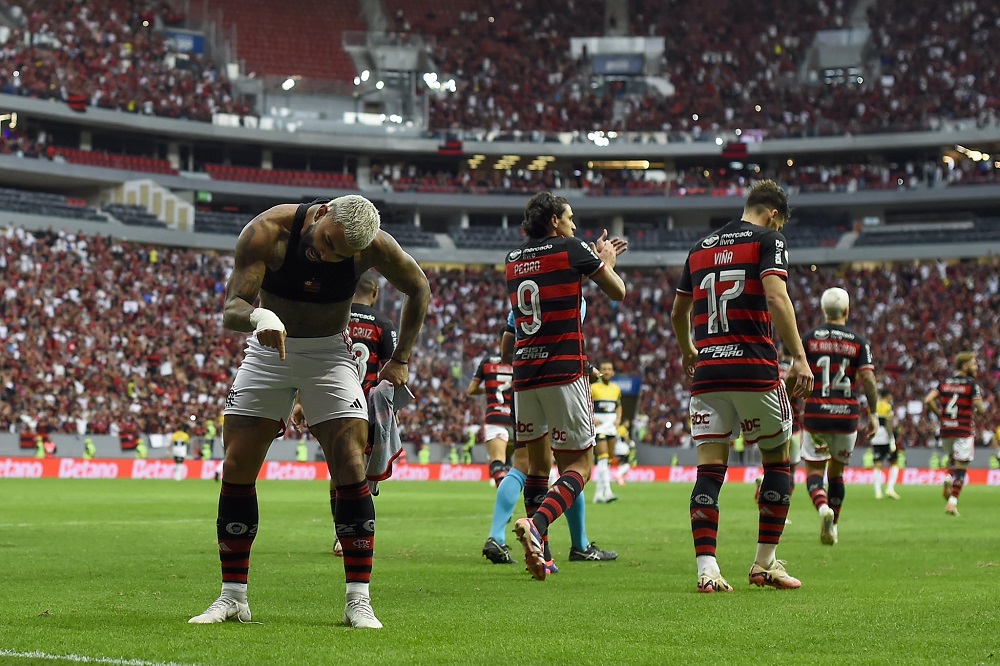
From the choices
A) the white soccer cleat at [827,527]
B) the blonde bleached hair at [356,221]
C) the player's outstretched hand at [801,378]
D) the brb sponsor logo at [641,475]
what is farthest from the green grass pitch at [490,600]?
the brb sponsor logo at [641,475]

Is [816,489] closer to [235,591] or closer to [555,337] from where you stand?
[555,337]

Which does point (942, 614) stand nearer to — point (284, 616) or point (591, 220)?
point (284, 616)

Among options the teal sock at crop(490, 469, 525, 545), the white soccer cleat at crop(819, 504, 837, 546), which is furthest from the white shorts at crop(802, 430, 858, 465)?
the teal sock at crop(490, 469, 525, 545)

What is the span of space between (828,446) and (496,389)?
5132 millimetres

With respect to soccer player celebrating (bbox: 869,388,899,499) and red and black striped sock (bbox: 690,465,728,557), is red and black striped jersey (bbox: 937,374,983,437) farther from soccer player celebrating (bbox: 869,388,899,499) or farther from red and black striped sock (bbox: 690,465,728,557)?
red and black striped sock (bbox: 690,465,728,557)

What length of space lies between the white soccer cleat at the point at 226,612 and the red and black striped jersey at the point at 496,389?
1085cm

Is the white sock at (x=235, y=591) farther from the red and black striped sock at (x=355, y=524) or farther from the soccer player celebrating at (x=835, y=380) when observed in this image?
the soccer player celebrating at (x=835, y=380)

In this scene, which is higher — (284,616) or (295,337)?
(295,337)

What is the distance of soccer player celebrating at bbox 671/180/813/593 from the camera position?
932 cm

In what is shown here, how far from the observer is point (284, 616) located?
7.68m

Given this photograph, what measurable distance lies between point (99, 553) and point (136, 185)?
2010 inches

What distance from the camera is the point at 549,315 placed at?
35.4ft

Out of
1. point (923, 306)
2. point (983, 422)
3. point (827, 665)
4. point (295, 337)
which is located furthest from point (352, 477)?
point (923, 306)

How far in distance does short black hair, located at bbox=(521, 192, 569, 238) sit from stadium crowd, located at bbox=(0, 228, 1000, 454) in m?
32.3
